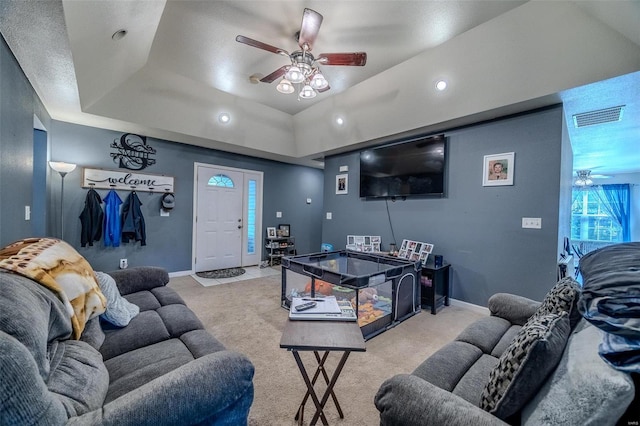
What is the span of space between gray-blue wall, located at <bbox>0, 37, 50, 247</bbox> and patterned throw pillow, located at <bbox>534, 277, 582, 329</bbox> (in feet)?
11.8

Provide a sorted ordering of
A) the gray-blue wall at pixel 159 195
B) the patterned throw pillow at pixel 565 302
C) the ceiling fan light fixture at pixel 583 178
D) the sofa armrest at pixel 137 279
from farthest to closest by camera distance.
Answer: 1. the ceiling fan light fixture at pixel 583 178
2. the gray-blue wall at pixel 159 195
3. the sofa armrest at pixel 137 279
4. the patterned throw pillow at pixel 565 302

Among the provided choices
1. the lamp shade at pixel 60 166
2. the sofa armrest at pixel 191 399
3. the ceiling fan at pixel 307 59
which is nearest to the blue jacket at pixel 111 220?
the lamp shade at pixel 60 166

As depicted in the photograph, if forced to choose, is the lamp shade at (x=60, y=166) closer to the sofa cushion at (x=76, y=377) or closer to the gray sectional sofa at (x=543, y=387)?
the sofa cushion at (x=76, y=377)

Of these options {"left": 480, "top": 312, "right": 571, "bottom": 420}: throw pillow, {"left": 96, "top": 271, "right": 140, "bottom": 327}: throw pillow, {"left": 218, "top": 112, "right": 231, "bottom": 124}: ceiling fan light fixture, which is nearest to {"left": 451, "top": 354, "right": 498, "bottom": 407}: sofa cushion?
{"left": 480, "top": 312, "right": 571, "bottom": 420}: throw pillow

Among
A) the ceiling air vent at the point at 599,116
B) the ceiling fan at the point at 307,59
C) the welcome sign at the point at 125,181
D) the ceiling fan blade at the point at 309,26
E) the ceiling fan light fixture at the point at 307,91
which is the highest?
the ceiling fan blade at the point at 309,26

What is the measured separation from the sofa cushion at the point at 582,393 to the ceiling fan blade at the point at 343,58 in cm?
254

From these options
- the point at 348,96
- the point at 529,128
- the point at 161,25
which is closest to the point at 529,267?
the point at 529,128

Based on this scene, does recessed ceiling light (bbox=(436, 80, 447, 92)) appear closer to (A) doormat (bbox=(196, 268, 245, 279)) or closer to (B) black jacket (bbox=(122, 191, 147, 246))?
(A) doormat (bbox=(196, 268, 245, 279))

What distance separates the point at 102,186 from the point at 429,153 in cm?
494

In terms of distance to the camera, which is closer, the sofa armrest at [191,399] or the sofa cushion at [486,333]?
the sofa armrest at [191,399]

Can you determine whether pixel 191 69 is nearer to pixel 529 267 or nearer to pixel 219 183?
pixel 219 183

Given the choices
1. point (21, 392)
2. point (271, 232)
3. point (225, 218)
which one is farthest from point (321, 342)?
point (271, 232)

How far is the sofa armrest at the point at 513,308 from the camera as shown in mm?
1848

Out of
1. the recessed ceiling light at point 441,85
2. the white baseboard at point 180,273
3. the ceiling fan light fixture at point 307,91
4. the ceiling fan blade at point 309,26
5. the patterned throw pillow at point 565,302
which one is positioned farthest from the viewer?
the white baseboard at point 180,273
